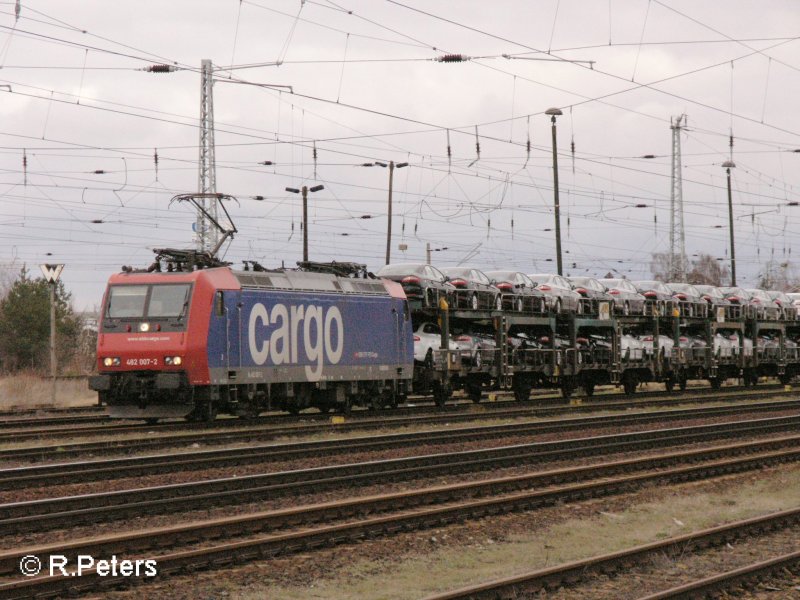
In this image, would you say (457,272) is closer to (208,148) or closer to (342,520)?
(208,148)

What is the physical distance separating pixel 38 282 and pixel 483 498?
53.4 meters

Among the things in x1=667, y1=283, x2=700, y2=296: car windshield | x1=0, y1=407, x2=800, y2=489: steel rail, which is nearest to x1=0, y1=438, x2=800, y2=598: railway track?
x1=0, y1=407, x2=800, y2=489: steel rail

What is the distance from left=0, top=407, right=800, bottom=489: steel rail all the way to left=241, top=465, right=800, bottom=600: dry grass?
5.37 metres

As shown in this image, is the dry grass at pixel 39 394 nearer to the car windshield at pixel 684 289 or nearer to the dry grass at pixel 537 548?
the car windshield at pixel 684 289

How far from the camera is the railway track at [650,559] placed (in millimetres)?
9234

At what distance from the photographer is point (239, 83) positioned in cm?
3105

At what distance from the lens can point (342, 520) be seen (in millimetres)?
12750

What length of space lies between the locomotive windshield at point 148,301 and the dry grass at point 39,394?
11409 mm

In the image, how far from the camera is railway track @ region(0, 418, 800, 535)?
40.7 ft

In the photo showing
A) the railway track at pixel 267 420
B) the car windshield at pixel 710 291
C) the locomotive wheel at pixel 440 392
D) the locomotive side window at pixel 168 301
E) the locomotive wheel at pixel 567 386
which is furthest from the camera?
the car windshield at pixel 710 291

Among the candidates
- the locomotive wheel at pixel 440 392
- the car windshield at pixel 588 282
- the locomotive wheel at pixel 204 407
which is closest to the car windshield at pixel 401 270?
the locomotive wheel at pixel 440 392

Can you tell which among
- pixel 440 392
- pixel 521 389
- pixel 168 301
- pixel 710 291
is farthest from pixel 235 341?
pixel 710 291

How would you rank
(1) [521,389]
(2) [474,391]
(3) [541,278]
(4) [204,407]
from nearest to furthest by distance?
(4) [204,407]
(2) [474,391]
(1) [521,389]
(3) [541,278]

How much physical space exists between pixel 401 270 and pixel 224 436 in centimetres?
1097
